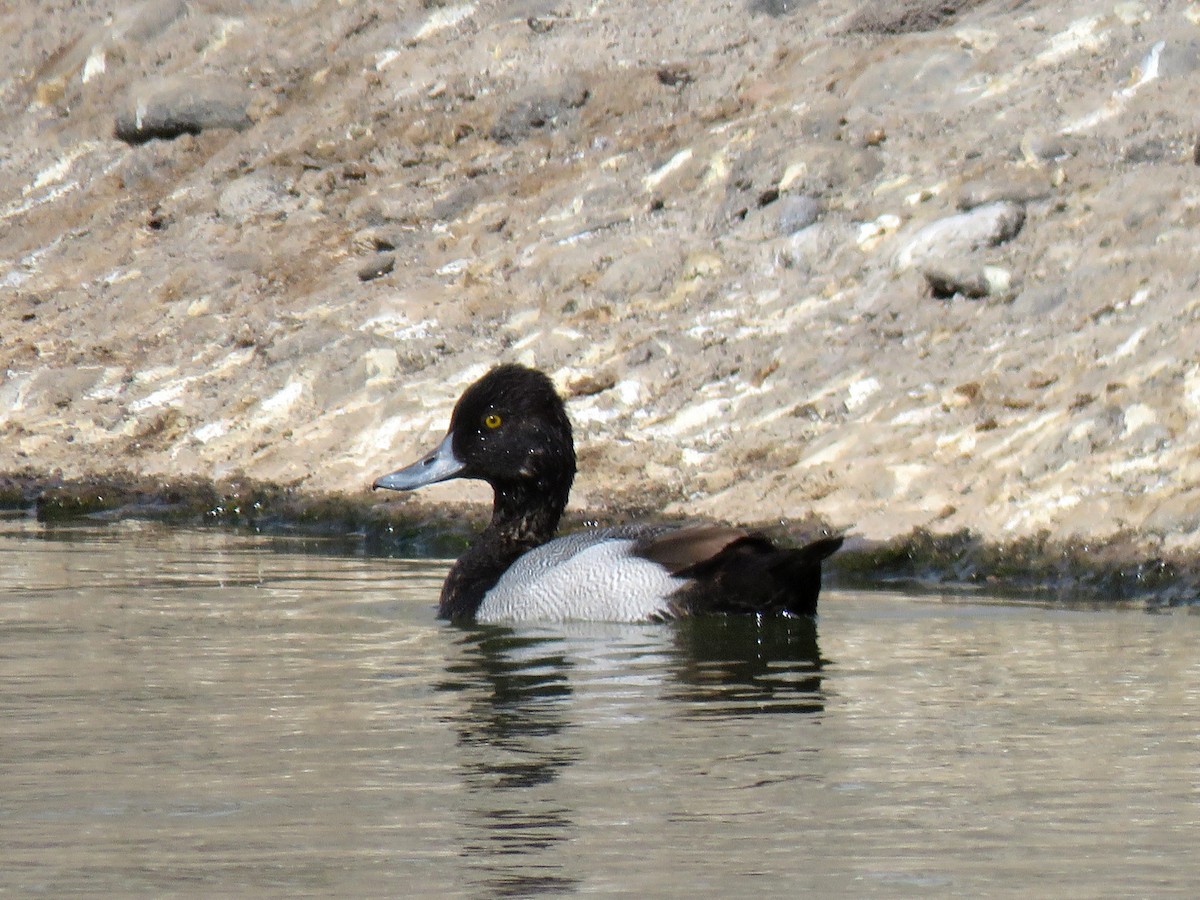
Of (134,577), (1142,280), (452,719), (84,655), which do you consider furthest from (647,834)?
(1142,280)

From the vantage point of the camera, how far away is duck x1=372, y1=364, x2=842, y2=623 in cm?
954

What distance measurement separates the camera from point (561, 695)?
7809 millimetres

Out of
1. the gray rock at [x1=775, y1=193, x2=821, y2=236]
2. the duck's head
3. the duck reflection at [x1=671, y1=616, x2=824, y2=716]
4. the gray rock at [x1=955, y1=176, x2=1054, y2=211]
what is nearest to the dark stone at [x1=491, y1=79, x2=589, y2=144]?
the gray rock at [x1=775, y1=193, x2=821, y2=236]

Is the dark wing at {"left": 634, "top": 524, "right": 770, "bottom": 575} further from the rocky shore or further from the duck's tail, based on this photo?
the rocky shore

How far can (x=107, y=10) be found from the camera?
25.8m

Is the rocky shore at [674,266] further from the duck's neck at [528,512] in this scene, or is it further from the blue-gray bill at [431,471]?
the blue-gray bill at [431,471]

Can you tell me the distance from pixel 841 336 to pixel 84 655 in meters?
7.29

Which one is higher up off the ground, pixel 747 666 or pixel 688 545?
pixel 688 545

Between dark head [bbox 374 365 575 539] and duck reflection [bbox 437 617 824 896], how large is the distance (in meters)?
1.51

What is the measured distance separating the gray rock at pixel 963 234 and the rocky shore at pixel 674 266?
0.04 m

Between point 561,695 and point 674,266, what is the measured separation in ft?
30.3

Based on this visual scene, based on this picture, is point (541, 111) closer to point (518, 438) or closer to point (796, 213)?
point (796, 213)

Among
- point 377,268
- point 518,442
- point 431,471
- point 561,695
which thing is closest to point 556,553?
point 518,442

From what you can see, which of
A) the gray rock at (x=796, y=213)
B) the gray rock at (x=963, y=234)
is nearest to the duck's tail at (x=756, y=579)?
the gray rock at (x=963, y=234)
